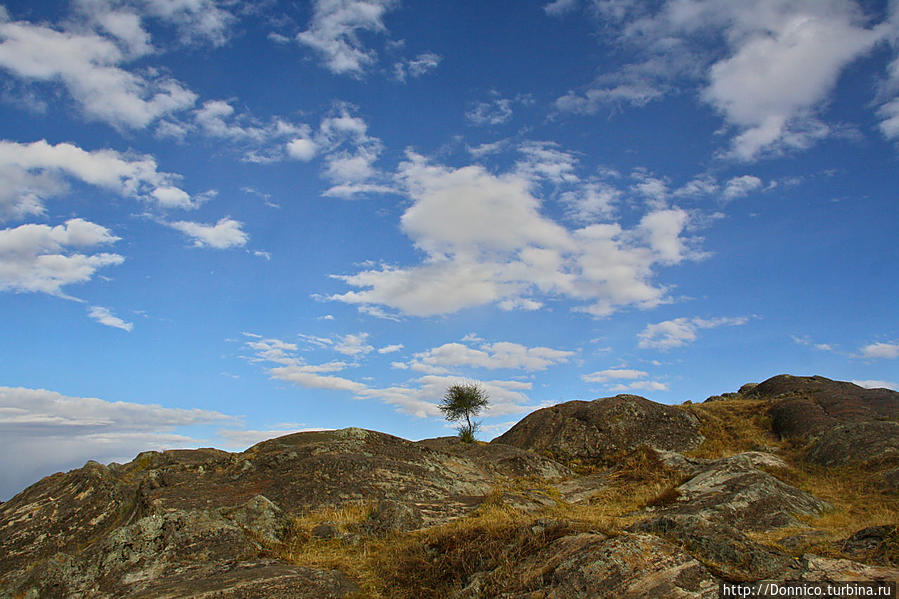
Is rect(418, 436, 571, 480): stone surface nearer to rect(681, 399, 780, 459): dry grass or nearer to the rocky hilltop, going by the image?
the rocky hilltop

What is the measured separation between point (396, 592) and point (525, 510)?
23.9 feet

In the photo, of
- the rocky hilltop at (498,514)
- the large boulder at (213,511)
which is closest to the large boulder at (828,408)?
the rocky hilltop at (498,514)

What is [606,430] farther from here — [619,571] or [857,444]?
[619,571]

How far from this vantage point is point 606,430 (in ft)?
89.5

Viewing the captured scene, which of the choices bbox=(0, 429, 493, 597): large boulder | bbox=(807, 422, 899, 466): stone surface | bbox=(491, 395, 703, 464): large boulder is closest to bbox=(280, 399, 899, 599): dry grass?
bbox=(807, 422, 899, 466): stone surface

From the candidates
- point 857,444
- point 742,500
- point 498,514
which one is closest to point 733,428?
point 857,444

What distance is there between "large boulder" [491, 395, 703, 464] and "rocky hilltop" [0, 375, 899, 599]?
11 cm

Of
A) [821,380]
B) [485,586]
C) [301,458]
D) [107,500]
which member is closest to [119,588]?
[485,586]

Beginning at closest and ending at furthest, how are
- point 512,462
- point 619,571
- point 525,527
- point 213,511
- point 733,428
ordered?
point 619,571, point 525,527, point 213,511, point 512,462, point 733,428

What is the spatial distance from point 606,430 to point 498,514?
55.1 feet

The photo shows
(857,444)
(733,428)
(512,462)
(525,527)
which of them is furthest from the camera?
(733,428)

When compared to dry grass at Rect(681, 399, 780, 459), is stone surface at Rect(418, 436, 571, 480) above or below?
below

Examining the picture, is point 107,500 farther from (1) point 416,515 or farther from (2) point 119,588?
(1) point 416,515

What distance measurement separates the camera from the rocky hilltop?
21.9 feet
